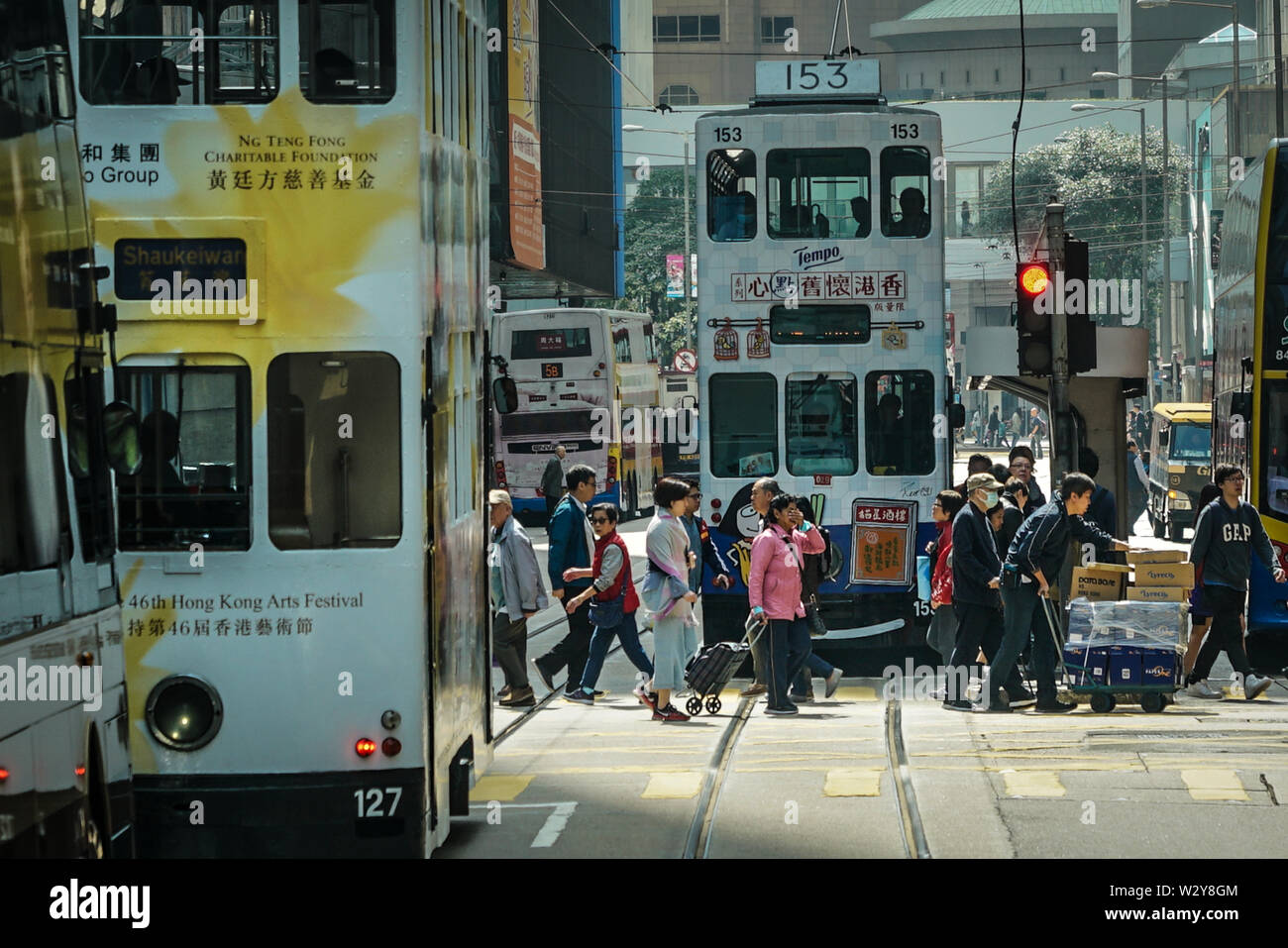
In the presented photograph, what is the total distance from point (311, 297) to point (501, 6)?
34.7 metres

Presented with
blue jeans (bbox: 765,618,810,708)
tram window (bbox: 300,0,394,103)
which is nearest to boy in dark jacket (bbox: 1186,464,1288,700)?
blue jeans (bbox: 765,618,810,708)

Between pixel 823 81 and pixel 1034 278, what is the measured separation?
13.9ft

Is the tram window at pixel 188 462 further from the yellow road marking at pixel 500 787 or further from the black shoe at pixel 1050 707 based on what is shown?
the black shoe at pixel 1050 707

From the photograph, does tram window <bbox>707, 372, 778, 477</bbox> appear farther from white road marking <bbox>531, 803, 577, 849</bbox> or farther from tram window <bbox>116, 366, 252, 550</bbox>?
tram window <bbox>116, 366, 252, 550</bbox>

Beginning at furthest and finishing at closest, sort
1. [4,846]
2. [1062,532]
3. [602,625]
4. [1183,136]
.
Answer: [1183,136] < [602,625] < [1062,532] < [4,846]

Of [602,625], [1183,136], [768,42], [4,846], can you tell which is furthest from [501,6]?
[768,42]

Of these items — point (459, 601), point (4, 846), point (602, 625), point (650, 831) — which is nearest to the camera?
point (4, 846)

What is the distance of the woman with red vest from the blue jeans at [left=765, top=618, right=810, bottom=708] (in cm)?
90

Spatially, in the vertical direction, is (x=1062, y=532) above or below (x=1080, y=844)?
above

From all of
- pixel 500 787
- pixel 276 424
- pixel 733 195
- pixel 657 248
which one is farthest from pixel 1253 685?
pixel 657 248

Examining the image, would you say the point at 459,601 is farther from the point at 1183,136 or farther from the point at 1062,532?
the point at 1183,136

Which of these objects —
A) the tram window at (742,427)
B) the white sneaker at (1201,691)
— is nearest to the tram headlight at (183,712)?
the white sneaker at (1201,691)

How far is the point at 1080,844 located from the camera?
9414 mm
